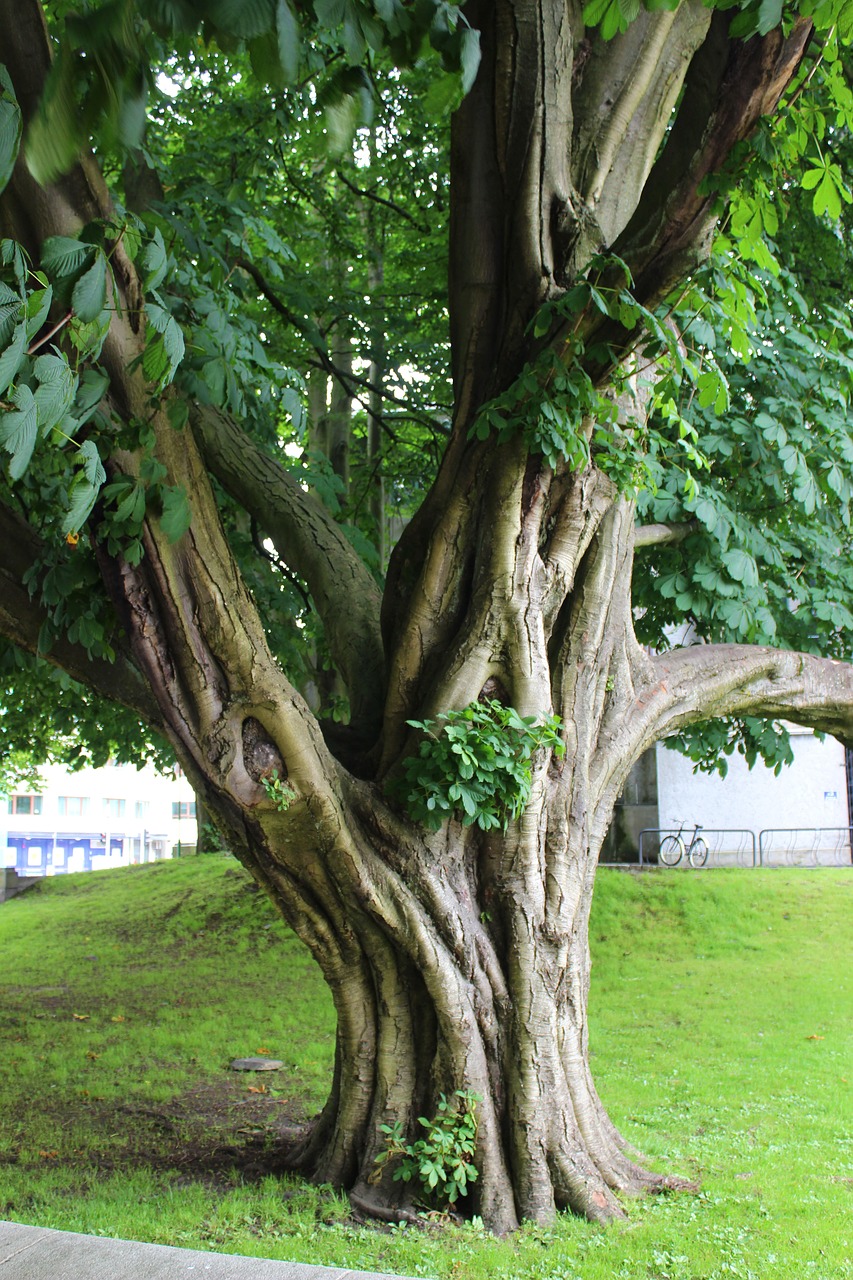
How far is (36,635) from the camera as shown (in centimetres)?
503

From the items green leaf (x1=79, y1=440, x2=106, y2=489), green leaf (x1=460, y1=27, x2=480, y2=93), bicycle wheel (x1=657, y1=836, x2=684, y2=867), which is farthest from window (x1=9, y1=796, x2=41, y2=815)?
green leaf (x1=460, y1=27, x2=480, y2=93)

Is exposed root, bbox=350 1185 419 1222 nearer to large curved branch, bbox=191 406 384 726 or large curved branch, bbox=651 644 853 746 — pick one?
large curved branch, bbox=191 406 384 726

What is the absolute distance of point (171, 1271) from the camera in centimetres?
267

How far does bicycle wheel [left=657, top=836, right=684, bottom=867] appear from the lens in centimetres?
1815

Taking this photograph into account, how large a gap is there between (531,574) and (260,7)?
11.6ft

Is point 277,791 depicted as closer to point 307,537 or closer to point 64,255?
point 307,537

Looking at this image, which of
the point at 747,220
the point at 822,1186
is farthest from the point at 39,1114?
the point at 747,220

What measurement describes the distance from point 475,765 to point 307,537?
203 centimetres

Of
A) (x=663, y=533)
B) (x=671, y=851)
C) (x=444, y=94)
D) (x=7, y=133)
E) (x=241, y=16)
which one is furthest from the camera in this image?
(x=671, y=851)

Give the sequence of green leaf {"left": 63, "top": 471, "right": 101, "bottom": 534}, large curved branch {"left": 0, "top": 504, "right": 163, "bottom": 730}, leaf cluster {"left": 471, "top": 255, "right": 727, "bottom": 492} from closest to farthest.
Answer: green leaf {"left": 63, "top": 471, "right": 101, "bottom": 534} → leaf cluster {"left": 471, "top": 255, "right": 727, "bottom": 492} → large curved branch {"left": 0, "top": 504, "right": 163, "bottom": 730}

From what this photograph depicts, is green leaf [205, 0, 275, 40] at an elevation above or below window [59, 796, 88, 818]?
above

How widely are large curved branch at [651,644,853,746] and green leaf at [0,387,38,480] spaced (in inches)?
167

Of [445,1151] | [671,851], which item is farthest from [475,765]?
[671,851]

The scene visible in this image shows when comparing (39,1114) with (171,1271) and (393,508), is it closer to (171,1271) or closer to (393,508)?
(171,1271)
